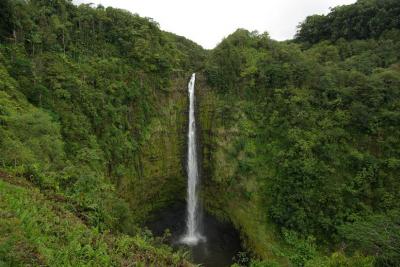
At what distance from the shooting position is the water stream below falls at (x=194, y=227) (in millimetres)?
20453

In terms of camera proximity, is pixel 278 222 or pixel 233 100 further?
pixel 233 100

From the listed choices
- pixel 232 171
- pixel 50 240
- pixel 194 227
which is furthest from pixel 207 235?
pixel 50 240

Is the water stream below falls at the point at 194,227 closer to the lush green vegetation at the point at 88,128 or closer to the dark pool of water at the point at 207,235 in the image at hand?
the dark pool of water at the point at 207,235

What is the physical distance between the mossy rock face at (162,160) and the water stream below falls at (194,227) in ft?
2.27

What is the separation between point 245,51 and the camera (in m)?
27.1

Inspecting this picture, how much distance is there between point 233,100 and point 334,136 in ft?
27.8

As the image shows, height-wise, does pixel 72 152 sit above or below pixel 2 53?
below

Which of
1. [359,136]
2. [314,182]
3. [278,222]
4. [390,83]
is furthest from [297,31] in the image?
[278,222]

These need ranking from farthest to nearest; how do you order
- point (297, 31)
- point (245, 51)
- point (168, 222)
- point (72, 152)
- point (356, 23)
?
1. point (297, 31)
2. point (356, 23)
3. point (245, 51)
4. point (168, 222)
5. point (72, 152)

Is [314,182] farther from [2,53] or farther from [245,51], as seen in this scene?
[2,53]

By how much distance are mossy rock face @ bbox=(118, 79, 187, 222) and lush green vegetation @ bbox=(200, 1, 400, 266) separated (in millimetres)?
2299

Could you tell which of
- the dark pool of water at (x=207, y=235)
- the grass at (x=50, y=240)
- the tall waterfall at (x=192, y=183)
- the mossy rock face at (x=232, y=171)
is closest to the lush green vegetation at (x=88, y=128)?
the grass at (x=50, y=240)

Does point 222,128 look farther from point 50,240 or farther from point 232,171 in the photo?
point 50,240

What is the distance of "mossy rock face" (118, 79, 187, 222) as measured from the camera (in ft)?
73.2
